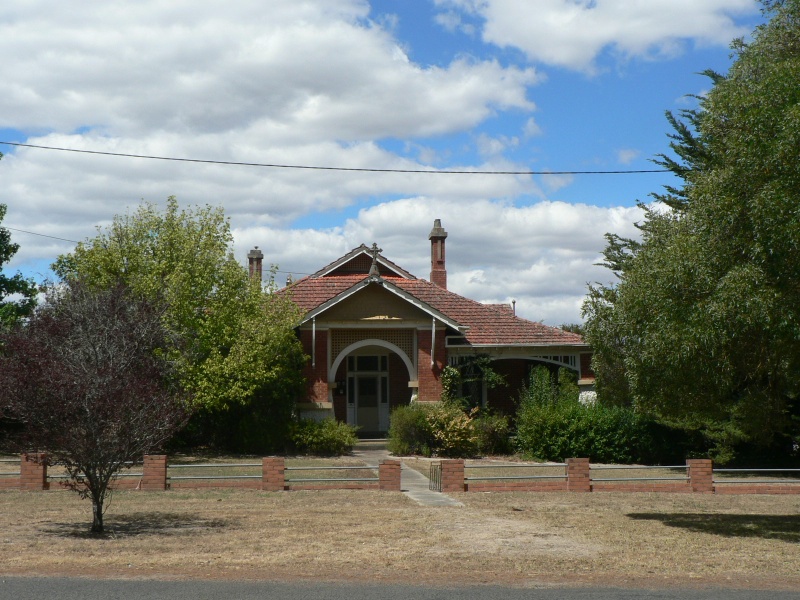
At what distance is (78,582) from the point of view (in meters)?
9.69

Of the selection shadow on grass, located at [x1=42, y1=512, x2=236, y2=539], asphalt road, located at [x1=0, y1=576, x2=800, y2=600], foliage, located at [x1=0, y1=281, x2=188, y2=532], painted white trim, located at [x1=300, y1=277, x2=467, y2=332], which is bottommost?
asphalt road, located at [x1=0, y1=576, x2=800, y2=600]

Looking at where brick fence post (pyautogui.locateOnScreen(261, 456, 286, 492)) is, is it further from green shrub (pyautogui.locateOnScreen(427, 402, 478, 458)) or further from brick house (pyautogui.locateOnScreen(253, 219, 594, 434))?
brick house (pyautogui.locateOnScreen(253, 219, 594, 434))

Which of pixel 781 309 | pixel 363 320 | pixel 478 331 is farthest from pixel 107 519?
pixel 478 331

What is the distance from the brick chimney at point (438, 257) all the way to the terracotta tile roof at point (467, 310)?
8.26ft

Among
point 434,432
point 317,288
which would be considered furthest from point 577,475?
point 317,288

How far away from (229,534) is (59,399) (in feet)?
9.99

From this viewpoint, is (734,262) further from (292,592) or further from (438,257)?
(438,257)

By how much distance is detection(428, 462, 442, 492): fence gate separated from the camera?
18266mm

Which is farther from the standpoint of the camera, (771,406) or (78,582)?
(771,406)

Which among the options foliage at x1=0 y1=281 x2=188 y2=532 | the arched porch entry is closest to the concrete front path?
the arched porch entry

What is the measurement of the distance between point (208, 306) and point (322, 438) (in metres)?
4.84

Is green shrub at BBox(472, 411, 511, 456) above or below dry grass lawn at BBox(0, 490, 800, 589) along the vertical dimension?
above

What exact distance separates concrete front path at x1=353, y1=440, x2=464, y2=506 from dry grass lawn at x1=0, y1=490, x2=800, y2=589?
1.25 feet

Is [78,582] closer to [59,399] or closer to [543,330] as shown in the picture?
[59,399]
